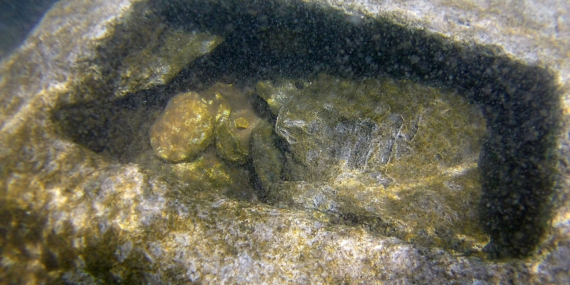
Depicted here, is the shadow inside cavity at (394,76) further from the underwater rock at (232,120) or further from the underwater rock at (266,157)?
the underwater rock at (266,157)

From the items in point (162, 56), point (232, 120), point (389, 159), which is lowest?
point (232, 120)

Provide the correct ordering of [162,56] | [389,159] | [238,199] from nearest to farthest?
[238,199]
[389,159]
[162,56]

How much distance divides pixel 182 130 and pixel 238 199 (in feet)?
5.97

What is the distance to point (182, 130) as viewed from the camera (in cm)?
377

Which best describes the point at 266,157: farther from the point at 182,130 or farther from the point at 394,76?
the point at 394,76

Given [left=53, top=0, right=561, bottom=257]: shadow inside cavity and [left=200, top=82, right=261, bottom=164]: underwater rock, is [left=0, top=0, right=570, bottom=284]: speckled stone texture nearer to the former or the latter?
[left=53, top=0, right=561, bottom=257]: shadow inside cavity

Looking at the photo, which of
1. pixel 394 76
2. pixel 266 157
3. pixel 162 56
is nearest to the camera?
pixel 394 76

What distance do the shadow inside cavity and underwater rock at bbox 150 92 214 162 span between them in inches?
10.1

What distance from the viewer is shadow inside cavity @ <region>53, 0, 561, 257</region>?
2199 millimetres

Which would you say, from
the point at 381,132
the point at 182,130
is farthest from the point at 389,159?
the point at 182,130

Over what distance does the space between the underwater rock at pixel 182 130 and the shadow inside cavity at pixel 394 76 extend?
10.1 inches

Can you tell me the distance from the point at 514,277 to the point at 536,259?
0.76ft

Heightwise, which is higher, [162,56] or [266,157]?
[162,56]

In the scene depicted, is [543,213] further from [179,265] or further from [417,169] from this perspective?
[179,265]
